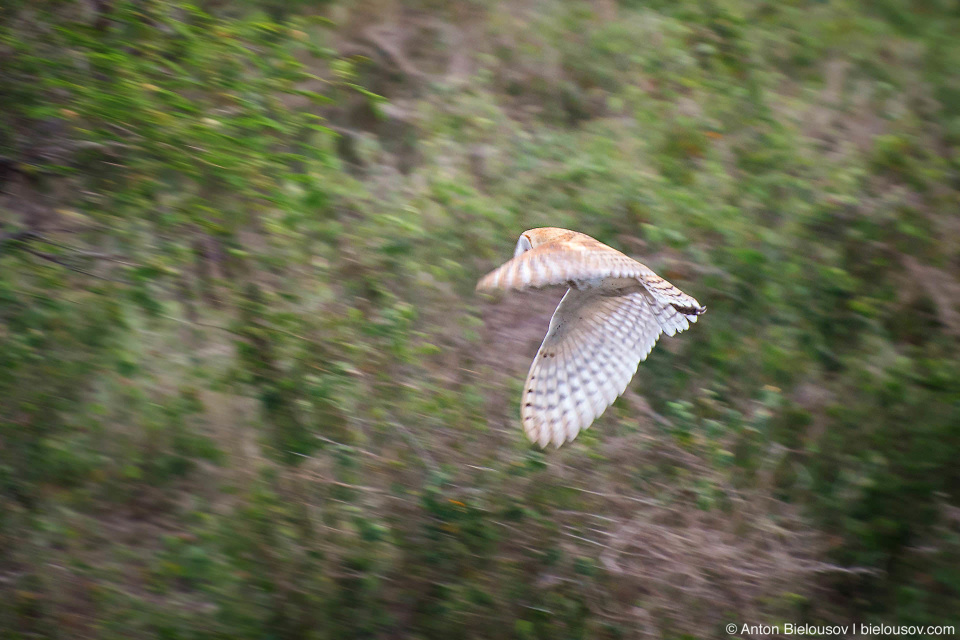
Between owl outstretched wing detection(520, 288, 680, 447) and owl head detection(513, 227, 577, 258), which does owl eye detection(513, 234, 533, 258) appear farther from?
owl outstretched wing detection(520, 288, 680, 447)

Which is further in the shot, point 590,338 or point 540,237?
point 590,338

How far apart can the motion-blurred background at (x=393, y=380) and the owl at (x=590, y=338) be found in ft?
1.18

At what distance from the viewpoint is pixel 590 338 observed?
13.0 ft

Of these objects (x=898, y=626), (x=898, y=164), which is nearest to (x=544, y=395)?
(x=898, y=626)

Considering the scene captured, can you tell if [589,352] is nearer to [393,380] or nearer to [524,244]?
[524,244]

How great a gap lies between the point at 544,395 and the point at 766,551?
4.93ft

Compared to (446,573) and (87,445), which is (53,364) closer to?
(87,445)

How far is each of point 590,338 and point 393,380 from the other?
42.1 inches

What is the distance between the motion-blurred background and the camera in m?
3.79

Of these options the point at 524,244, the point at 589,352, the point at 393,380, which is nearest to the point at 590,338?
the point at 589,352

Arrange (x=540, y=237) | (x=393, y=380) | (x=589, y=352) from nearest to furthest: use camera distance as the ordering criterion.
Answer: (x=540, y=237) < (x=589, y=352) < (x=393, y=380)

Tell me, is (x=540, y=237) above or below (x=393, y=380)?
above

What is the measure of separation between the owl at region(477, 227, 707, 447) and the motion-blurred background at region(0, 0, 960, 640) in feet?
1.18

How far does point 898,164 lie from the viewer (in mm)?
5766
